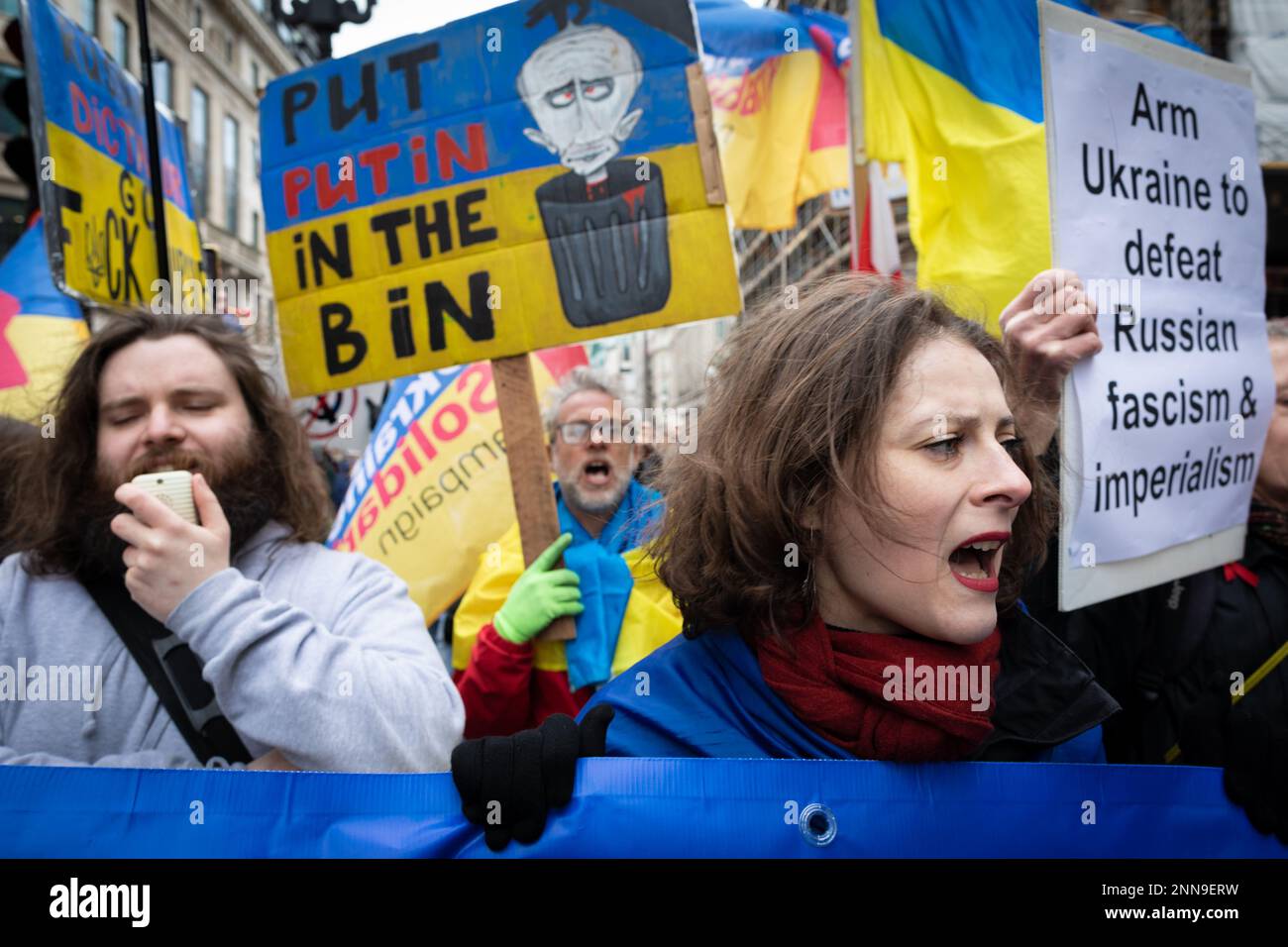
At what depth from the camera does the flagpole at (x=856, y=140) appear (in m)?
2.82

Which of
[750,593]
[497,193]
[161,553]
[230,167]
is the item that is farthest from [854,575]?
[230,167]

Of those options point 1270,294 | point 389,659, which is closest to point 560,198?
point 389,659

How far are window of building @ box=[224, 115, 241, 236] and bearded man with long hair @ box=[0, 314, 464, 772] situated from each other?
13477 millimetres

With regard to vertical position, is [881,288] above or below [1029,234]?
below

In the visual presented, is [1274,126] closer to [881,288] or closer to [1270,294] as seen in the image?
[1270,294]

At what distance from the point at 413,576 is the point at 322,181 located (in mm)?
1369

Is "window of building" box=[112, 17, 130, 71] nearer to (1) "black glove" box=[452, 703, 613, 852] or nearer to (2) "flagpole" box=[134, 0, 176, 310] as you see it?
(2) "flagpole" box=[134, 0, 176, 310]

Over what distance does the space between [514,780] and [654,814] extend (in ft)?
0.61

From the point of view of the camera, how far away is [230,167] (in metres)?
20.7

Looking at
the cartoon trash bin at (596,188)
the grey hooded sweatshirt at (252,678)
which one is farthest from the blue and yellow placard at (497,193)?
the grey hooded sweatshirt at (252,678)

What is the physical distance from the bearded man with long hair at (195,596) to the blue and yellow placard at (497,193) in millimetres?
556

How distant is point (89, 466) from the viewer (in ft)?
5.91
